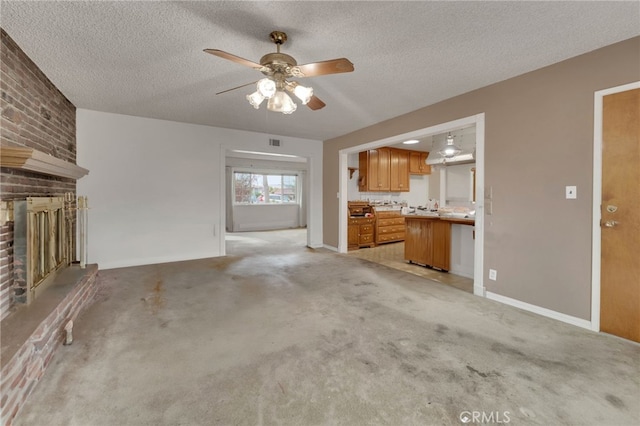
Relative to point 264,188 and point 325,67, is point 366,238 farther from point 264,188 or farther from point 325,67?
point 264,188

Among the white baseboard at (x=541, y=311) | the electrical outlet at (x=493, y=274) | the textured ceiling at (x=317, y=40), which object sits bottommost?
the white baseboard at (x=541, y=311)

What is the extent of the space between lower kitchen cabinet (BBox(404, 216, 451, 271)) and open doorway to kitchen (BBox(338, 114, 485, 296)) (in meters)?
0.02

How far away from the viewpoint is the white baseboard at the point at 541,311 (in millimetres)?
2406

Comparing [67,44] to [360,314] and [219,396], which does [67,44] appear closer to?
[219,396]

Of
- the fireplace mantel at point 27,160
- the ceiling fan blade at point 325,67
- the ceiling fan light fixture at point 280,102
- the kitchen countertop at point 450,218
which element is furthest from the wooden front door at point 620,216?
the fireplace mantel at point 27,160

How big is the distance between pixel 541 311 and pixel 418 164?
5161mm

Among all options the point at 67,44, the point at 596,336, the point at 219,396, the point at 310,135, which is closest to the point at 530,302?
the point at 596,336

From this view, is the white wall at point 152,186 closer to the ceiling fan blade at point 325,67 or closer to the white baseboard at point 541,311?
the ceiling fan blade at point 325,67

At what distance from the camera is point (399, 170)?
6.95 meters

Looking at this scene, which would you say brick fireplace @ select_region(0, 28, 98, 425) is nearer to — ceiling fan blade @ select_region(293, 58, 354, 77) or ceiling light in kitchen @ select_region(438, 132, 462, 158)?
ceiling fan blade @ select_region(293, 58, 354, 77)

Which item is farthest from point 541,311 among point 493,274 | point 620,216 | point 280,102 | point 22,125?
point 22,125

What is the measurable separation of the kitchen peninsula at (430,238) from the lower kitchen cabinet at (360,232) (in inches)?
55.6

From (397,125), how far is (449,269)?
233 cm

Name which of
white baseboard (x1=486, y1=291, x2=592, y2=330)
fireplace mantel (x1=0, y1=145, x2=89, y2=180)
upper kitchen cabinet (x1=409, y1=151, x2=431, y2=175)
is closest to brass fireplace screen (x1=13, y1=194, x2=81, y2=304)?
fireplace mantel (x1=0, y1=145, x2=89, y2=180)
